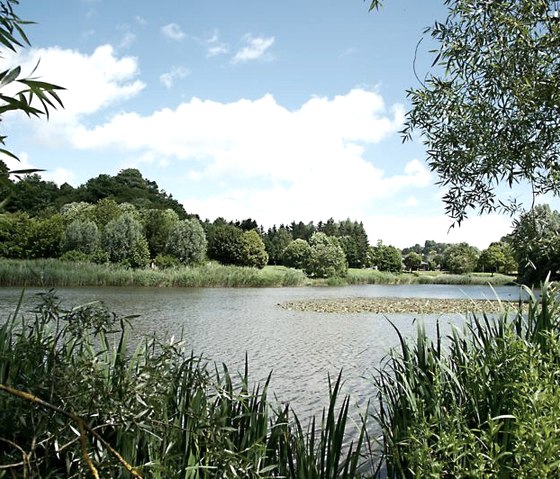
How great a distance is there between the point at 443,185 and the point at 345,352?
7076mm

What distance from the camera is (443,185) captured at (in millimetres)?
3645

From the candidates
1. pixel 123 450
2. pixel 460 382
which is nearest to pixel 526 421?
pixel 460 382

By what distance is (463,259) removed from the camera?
61.0 m

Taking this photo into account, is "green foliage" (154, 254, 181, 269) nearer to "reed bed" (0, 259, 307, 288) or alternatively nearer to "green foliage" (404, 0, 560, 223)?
"reed bed" (0, 259, 307, 288)

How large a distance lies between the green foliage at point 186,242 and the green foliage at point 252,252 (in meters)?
11.2

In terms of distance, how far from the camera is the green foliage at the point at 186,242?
37250 millimetres

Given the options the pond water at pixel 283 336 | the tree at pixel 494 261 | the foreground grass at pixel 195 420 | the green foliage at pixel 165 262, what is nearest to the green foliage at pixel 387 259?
the tree at pixel 494 261

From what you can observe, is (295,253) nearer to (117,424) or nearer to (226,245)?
(226,245)

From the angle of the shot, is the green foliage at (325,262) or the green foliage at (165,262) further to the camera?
the green foliage at (325,262)

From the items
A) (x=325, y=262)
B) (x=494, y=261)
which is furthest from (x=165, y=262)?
(x=494, y=261)

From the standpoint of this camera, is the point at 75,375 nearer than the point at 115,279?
Yes

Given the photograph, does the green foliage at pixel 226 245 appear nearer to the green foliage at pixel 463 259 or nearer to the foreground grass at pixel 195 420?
the green foliage at pixel 463 259

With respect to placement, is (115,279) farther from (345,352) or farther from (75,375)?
(75,375)

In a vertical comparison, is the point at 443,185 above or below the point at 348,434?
above
